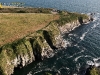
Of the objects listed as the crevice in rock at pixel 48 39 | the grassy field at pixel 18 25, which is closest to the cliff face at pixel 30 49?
the crevice in rock at pixel 48 39

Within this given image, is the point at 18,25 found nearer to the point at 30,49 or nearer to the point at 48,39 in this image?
the point at 48,39

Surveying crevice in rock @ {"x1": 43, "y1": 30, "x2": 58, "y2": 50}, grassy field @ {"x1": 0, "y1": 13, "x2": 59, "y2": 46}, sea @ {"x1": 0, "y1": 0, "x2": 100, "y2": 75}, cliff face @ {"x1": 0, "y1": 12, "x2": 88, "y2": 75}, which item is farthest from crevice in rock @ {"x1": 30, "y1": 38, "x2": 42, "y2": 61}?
crevice in rock @ {"x1": 43, "y1": 30, "x2": 58, "y2": 50}

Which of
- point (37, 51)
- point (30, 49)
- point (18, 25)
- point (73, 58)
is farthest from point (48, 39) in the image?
point (18, 25)

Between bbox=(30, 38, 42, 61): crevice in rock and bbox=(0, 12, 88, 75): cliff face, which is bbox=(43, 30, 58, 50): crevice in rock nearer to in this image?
bbox=(0, 12, 88, 75): cliff face

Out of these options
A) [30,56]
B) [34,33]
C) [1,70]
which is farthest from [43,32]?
[1,70]

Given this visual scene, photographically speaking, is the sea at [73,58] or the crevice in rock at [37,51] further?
the crevice in rock at [37,51]

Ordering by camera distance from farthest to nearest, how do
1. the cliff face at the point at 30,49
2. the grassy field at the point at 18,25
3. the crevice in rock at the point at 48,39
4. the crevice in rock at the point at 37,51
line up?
1. the crevice in rock at the point at 48,39
2. the grassy field at the point at 18,25
3. the crevice in rock at the point at 37,51
4. the cliff face at the point at 30,49

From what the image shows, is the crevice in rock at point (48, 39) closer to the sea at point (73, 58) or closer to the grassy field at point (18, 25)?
the sea at point (73, 58)
